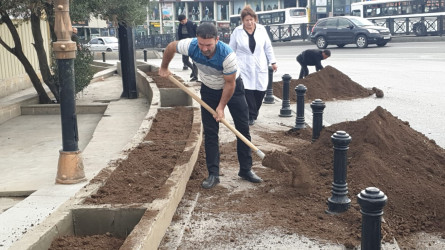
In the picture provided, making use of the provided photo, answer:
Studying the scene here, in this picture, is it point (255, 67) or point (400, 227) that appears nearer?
point (400, 227)

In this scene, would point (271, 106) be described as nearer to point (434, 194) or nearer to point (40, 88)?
point (40, 88)

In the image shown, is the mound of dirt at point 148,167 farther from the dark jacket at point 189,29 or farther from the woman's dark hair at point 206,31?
the dark jacket at point 189,29

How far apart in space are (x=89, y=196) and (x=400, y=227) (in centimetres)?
264

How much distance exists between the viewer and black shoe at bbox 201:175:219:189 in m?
5.76

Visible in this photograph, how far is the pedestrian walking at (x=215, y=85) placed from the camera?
529 centimetres

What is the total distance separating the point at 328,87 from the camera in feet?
42.9

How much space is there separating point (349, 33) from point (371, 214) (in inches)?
1102

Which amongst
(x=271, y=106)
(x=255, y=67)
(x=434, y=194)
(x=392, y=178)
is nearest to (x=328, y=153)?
(x=392, y=178)

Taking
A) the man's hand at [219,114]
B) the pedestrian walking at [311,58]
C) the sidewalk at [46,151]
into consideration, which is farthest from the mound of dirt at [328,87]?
the man's hand at [219,114]

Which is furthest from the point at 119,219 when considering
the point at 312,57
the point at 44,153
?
the point at 312,57

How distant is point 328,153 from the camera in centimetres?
632

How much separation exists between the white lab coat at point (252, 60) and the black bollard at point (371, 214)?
512cm

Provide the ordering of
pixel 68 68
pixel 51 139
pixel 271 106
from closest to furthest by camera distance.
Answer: pixel 68 68, pixel 51 139, pixel 271 106

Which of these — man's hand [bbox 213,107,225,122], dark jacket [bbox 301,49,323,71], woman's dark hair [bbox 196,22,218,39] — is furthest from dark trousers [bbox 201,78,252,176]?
dark jacket [bbox 301,49,323,71]
